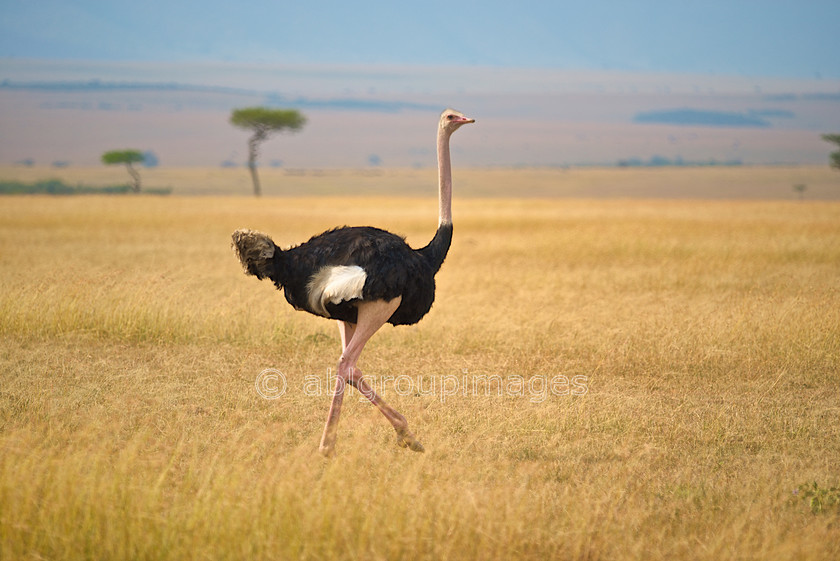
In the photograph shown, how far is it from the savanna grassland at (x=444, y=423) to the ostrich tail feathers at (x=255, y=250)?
43.2 inches

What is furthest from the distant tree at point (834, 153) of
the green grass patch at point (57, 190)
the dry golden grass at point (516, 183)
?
the green grass patch at point (57, 190)

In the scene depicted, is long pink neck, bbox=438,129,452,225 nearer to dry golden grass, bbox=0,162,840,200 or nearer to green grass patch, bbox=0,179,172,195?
green grass patch, bbox=0,179,172,195

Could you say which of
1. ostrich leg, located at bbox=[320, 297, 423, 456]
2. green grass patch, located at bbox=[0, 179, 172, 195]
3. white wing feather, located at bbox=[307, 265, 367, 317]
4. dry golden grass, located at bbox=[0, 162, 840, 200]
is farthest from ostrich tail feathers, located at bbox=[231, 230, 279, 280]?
dry golden grass, located at bbox=[0, 162, 840, 200]

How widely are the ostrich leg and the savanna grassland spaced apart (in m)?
0.14

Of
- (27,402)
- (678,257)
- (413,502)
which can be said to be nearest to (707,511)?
(413,502)

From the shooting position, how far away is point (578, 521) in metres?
4.44

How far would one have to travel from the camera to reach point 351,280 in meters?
5.44

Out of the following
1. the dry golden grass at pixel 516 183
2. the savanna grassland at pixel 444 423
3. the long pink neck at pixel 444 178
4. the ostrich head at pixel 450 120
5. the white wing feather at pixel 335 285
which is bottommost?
the dry golden grass at pixel 516 183

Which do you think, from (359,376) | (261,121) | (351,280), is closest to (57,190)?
(261,121)

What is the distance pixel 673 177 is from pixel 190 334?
316 ft

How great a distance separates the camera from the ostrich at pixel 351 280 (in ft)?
18.1

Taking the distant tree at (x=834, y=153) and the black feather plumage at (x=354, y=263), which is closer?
the black feather plumage at (x=354, y=263)

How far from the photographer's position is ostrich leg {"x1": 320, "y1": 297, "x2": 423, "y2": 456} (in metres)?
5.62

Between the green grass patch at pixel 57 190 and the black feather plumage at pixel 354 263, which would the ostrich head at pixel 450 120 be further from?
the green grass patch at pixel 57 190
